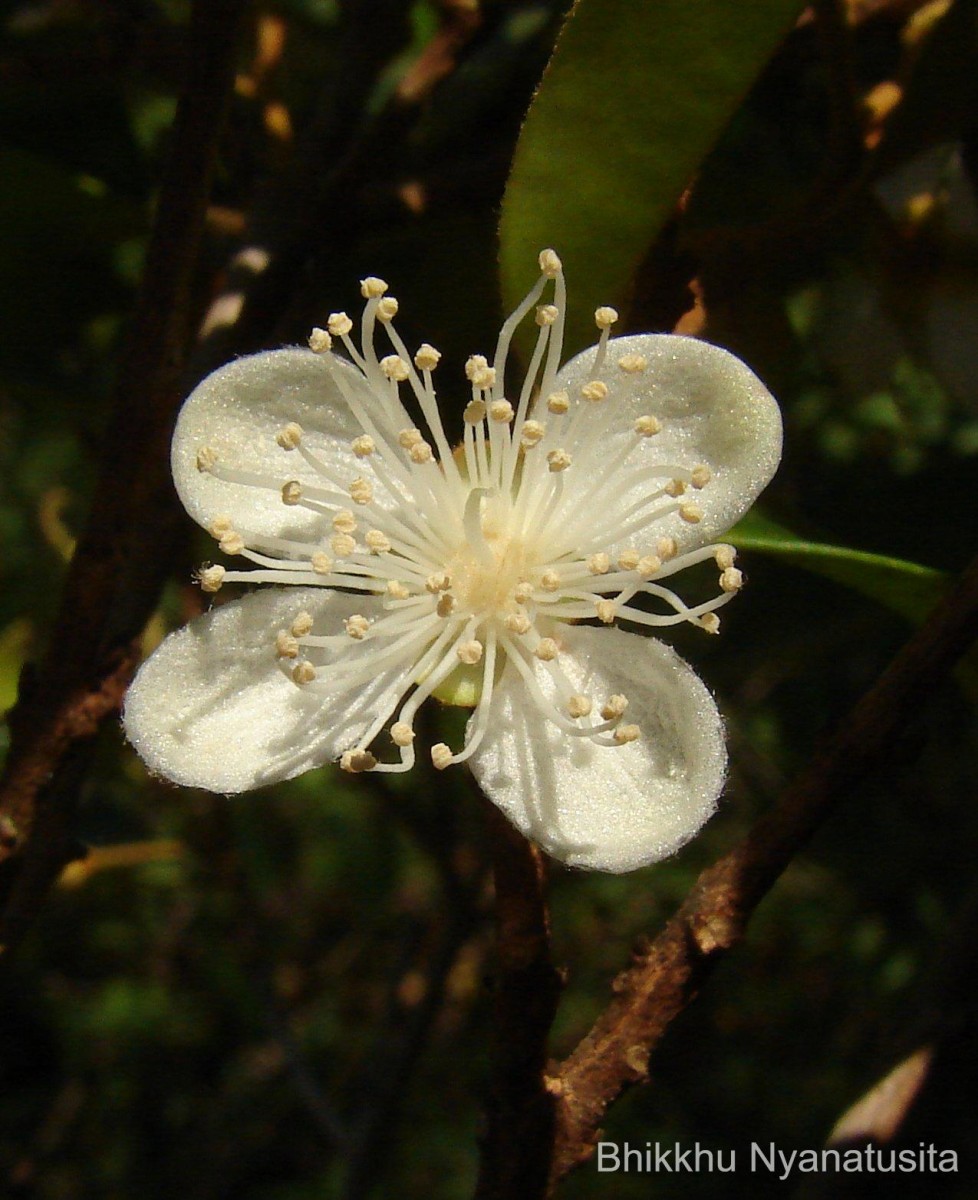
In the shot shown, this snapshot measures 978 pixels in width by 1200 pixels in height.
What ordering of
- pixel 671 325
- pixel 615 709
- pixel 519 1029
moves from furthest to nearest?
pixel 671 325
pixel 615 709
pixel 519 1029

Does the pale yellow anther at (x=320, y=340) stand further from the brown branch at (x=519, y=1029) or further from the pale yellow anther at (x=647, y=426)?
the brown branch at (x=519, y=1029)

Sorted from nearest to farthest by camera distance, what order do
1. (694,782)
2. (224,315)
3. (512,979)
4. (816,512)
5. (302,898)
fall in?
1. (512,979)
2. (694,782)
3. (224,315)
4. (816,512)
5. (302,898)

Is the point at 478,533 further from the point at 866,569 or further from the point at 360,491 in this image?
the point at 866,569

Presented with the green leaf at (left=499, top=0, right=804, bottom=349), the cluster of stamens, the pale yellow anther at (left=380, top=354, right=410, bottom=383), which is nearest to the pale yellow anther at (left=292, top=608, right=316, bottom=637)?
the cluster of stamens

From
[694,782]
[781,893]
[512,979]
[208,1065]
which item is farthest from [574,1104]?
[208,1065]

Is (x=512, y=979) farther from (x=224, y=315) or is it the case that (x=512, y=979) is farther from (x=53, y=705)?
(x=224, y=315)

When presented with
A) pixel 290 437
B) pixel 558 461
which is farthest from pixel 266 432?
pixel 558 461
